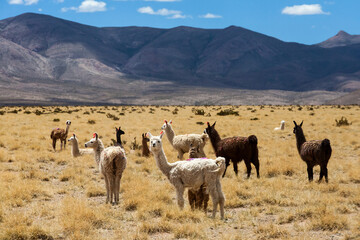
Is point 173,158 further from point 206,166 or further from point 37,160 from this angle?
point 206,166

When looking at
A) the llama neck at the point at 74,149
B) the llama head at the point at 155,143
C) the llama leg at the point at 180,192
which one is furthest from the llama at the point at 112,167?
the llama neck at the point at 74,149

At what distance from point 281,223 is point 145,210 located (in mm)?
2953

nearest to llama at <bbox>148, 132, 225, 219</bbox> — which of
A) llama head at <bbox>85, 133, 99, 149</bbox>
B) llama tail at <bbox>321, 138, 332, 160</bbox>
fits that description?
llama head at <bbox>85, 133, 99, 149</bbox>

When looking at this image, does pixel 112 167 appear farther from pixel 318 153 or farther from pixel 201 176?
pixel 318 153

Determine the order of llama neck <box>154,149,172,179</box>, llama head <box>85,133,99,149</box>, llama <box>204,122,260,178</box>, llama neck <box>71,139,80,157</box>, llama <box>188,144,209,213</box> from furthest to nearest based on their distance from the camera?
llama neck <box>71,139,80,157</box>, llama <box>204,122,260,178</box>, llama head <box>85,133,99,149</box>, llama neck <box>154,149,172,179</box>, llama <box>188,144,209,213</box>

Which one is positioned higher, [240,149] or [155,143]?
[155,143]

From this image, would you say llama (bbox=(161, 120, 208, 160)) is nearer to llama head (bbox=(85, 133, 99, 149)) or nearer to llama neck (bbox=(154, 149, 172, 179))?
llama head (bbox=(85, 133, 99, 149))

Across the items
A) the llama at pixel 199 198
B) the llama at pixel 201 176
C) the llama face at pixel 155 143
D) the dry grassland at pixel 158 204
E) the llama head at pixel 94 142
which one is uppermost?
the llama face at pixel 155 143

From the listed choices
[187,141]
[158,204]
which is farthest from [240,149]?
[158,204]

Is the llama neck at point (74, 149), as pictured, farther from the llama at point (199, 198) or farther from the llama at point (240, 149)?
the llama at point (199, 198)

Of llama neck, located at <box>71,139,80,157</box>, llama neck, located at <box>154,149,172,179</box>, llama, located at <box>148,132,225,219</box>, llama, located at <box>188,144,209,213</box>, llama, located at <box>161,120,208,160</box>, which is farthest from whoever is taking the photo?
llama neck, located at <box>71,139,80,157</box>

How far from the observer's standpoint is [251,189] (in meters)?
10.3

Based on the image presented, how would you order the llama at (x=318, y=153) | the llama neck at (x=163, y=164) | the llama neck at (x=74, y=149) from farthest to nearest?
the llama neck at (x=74, y=149) < the llama at (x=318, y=153) < the llama neck at (x=163, y=164)

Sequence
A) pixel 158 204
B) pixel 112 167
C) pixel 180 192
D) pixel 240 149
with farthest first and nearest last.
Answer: pixel 240 149, pixel 112 167, pixel 158 204, pixel 180 192
